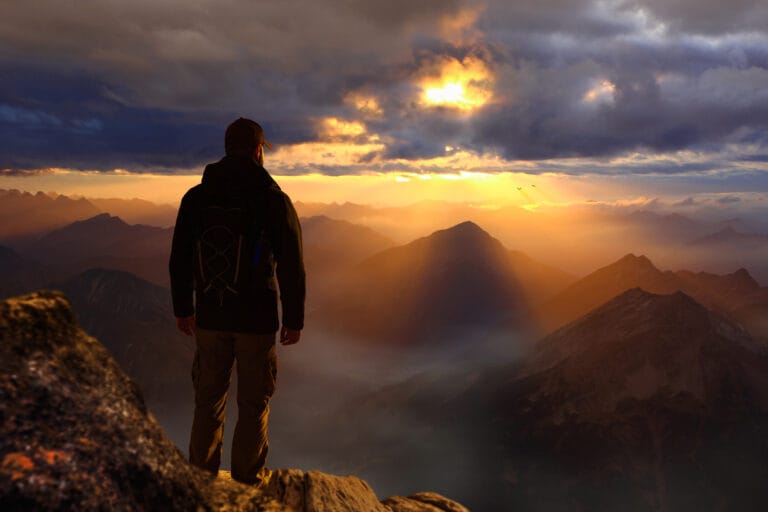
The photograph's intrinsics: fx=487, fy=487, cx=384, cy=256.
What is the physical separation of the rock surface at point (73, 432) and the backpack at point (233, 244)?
237cm

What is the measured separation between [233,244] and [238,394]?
A: 2153mm

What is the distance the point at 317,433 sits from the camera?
529 ft

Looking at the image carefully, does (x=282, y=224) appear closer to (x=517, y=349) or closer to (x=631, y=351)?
(x=631, y=351)

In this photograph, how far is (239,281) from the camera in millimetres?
6684

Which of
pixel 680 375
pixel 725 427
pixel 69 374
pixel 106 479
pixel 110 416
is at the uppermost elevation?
pixel 69 374

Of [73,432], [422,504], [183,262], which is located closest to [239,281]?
[183,262]

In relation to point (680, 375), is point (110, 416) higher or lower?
higher

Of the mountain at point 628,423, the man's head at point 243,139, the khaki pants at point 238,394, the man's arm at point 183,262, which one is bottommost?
the mountain at point 628,423

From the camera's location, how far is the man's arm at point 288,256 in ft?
21.6

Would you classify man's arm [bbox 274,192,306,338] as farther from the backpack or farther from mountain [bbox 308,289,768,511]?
mountain [bbox 308,289,768,511]

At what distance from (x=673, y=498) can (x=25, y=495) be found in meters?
143

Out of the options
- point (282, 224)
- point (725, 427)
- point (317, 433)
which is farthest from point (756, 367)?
point (282, 224)

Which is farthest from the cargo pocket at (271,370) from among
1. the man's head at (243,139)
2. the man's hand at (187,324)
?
the man's head at (243,139)

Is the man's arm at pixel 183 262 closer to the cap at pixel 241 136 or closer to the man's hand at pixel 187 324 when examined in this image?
the man's hand at pixel 187 324
